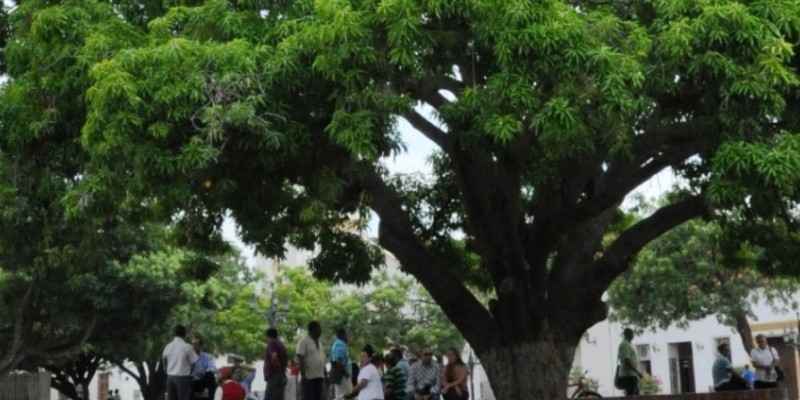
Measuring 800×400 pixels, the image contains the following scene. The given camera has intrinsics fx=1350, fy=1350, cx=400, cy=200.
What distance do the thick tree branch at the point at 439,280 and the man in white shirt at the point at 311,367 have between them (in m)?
1.74

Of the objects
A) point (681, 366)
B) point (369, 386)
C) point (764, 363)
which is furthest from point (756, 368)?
point (681, 366)

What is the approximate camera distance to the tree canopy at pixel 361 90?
Answer: 13.7 metres

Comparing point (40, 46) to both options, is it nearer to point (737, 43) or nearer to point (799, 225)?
point (737, 43)

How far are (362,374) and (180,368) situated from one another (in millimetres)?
2734

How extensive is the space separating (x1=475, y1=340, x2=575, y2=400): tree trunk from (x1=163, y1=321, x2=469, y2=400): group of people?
1615mm

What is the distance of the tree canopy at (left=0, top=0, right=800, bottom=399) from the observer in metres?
13.7

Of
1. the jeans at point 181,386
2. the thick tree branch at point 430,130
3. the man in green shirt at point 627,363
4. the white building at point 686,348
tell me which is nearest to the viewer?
the thick tree branch at point 430,130

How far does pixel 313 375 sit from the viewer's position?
18906mm

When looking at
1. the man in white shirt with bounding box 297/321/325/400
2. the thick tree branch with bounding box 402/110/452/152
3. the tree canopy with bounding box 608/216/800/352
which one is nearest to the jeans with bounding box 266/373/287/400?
the man in white shirt with bounding box 297/321/325/400

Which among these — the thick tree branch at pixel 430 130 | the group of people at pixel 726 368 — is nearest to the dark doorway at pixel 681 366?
the group of people at pixel 726 368

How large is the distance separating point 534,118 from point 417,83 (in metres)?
2.27

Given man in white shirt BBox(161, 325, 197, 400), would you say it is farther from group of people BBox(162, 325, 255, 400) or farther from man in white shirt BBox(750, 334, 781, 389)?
man in white shirt BBox(750, 334, 781, 389)

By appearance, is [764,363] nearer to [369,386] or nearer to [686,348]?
[369,386]

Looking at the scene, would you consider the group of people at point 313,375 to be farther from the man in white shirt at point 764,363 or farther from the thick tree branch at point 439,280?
the man in white shirt at point 764,363
